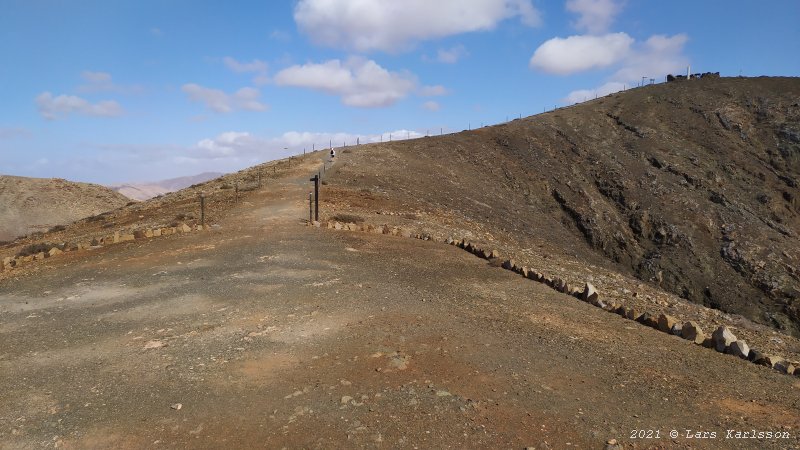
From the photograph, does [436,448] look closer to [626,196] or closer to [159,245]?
[159,245]

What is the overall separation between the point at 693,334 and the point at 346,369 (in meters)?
6.99

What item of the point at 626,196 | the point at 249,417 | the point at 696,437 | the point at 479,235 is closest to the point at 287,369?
the point at 249,417

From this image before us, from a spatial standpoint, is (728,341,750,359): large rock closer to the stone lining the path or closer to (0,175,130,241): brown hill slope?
the stone lining the path

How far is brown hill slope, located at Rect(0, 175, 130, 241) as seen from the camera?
51.0 meters

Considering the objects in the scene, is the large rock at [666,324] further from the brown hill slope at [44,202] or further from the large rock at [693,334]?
the brown hill slope at [44,202]

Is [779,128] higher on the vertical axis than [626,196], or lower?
higher

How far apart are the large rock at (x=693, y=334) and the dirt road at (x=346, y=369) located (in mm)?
347

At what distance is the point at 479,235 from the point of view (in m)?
22.6

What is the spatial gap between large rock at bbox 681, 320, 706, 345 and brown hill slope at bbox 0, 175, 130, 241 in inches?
2230

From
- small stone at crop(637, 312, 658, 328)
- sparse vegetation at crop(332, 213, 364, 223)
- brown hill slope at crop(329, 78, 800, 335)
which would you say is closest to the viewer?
small stone at crop(637, 312, 658, 328)

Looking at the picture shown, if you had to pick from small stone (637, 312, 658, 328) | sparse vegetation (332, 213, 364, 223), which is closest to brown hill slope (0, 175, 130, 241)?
sparse vegetation (332, 213, 364, 223)

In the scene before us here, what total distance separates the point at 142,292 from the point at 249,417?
22.3 feet

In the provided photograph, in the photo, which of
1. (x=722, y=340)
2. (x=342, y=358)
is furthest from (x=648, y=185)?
(x=342, y=358)

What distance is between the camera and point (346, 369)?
747 cm
